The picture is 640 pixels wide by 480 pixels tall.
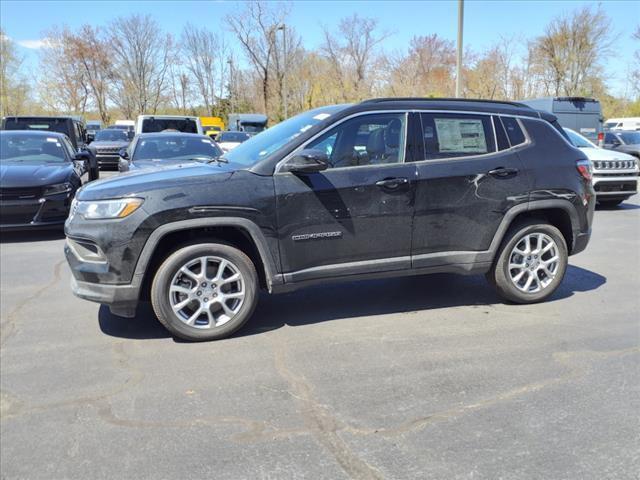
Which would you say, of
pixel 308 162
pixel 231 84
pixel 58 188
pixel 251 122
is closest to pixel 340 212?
pixel 308 162

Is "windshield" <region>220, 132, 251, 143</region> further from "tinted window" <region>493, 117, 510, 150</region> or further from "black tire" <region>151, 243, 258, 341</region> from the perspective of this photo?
"black tire" <region>151, 243, 258, 341</region>

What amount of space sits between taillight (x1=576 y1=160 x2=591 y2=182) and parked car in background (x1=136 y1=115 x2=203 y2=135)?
11834 millimetres

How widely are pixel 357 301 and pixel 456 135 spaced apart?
183cm

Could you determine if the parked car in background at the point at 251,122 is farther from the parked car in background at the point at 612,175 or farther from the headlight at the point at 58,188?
the headlight at the point at 58,188

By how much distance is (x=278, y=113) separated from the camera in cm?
4422

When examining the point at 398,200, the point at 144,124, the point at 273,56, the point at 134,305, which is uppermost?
the point at 273,56

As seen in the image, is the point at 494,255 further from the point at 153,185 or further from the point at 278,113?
the point at 278,113

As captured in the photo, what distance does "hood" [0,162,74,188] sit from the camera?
7978mm

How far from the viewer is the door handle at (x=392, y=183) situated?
4.51 metres

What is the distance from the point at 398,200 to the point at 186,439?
2.58 meters

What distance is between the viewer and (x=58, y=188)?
8258 millimetres

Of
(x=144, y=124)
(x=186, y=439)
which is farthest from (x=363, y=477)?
(x=144, y=124)

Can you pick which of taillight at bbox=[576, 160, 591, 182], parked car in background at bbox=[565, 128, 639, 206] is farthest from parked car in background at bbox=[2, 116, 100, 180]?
taillight at bbox=[576, 160, 591, 182]

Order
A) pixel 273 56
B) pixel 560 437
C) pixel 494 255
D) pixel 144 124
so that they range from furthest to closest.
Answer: pixel 273 56
pixel 144 124
pixel 494 255
pixel 560 437
